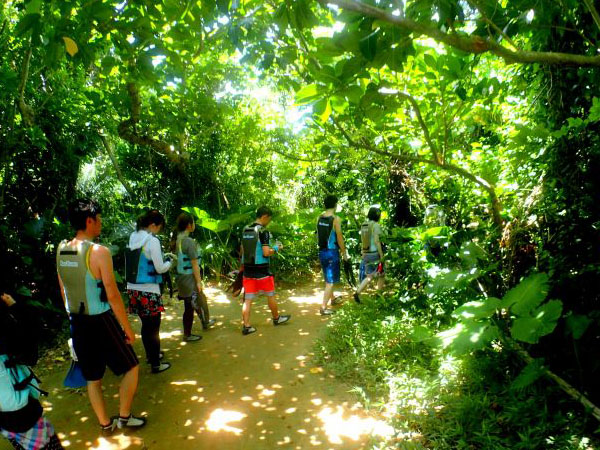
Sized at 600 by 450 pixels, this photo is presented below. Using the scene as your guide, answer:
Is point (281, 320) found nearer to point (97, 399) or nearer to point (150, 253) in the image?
point (150, 253)

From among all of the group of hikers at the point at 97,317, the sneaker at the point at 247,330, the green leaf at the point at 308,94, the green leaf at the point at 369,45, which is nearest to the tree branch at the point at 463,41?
the green leaf at the point at 369,45

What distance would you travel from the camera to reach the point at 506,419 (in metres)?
2.87

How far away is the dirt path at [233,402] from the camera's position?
3100 millimetres

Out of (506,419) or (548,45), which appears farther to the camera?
(548,45)

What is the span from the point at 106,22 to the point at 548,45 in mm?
3697

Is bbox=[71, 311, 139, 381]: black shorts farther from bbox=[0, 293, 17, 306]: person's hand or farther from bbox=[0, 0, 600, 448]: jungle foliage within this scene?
bbox=[0, 0, 600, 448]: jungle foliage

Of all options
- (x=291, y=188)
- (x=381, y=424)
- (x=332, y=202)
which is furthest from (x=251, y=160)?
(x=381, y=424)

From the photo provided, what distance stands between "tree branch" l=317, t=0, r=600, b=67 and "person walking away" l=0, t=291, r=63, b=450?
2641 millimetres

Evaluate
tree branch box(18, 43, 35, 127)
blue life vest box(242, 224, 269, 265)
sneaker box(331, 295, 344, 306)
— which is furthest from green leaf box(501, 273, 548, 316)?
tree branch box(18, 43, 35, 127)

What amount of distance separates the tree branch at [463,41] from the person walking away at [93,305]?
2.45m

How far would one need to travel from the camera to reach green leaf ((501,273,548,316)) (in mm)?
2422

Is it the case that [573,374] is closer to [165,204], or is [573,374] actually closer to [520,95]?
[520,95]

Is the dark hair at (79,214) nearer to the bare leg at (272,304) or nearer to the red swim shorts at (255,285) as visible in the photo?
the red swim shorts at (255,285)

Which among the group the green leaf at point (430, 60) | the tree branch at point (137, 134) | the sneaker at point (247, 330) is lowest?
the sneaker at point (247, 330)
